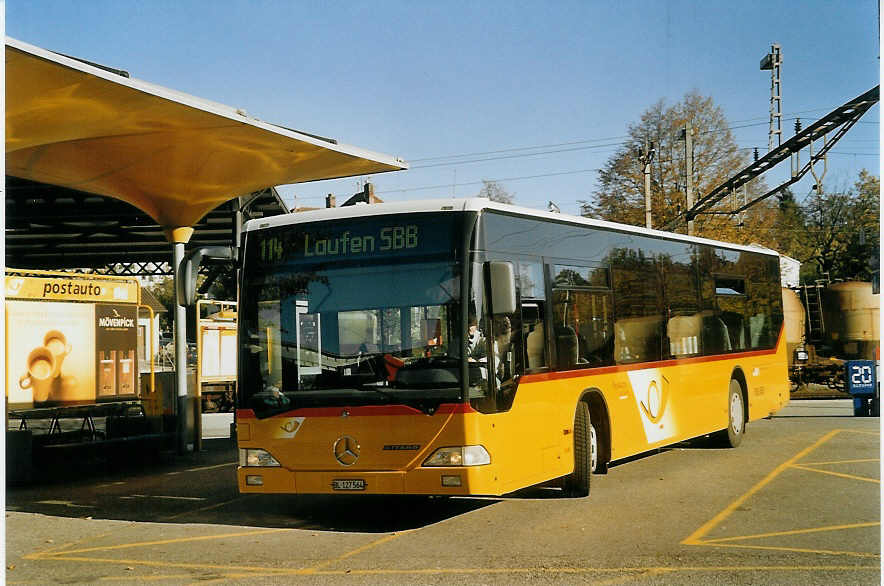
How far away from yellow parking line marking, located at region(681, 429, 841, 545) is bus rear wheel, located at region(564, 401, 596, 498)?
1.49 metres

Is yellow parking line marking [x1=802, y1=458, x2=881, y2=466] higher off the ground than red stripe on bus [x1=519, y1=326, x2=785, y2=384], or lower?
lower

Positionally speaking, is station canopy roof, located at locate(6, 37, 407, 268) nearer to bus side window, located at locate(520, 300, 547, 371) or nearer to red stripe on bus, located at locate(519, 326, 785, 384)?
bus side window, located at locate(520, 300, 547, 371)

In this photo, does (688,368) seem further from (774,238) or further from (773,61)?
(774,238)

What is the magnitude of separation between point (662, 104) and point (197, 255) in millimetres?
31315

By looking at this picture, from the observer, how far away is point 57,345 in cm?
1672

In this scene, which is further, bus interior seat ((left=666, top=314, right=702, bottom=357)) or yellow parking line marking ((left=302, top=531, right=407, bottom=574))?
bus interior seat ((left=666, top=314, right=702, bottom=357))

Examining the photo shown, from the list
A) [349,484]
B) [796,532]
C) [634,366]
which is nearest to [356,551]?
[349,484]

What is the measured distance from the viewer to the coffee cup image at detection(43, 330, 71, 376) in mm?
16609

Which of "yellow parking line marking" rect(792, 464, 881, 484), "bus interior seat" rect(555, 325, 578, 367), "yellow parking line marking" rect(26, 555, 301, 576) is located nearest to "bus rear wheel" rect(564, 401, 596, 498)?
"bus interior seat" rect(555, 325, 578, 367)

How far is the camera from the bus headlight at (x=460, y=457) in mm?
9398

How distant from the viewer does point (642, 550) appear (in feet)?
27.9

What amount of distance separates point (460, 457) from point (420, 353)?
3.14 ft

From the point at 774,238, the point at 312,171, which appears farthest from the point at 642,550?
the point at 774,238

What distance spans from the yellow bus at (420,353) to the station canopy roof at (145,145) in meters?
2.59
